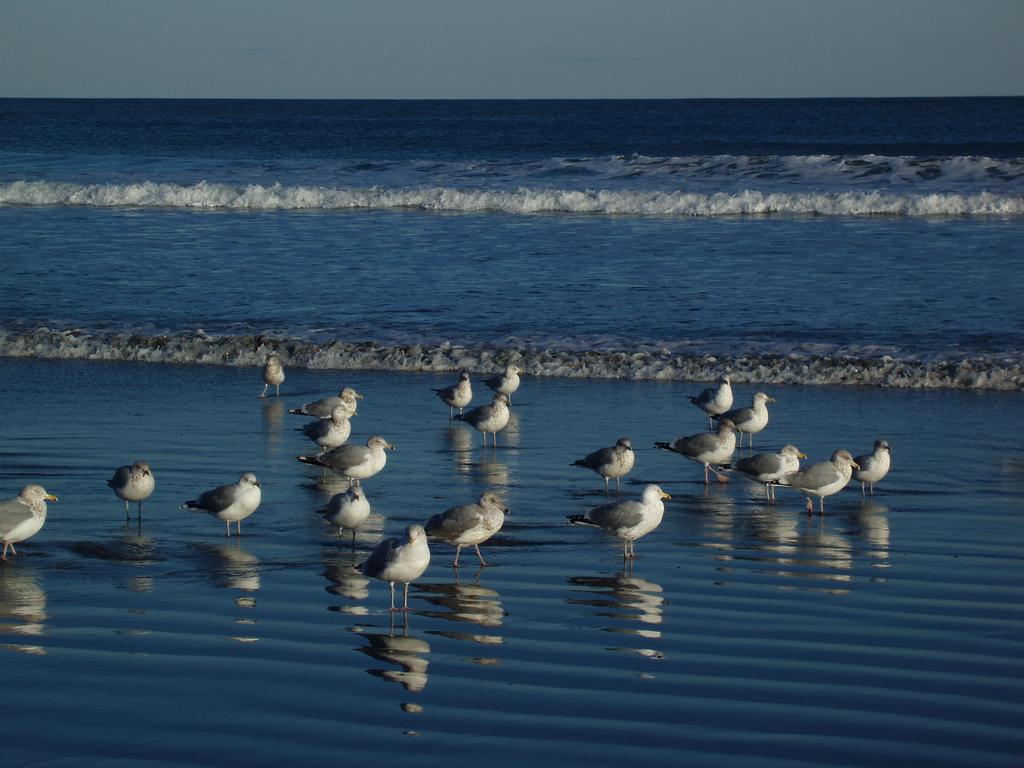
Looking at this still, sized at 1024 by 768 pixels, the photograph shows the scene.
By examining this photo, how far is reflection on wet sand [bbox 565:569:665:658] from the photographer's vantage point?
7.95 m

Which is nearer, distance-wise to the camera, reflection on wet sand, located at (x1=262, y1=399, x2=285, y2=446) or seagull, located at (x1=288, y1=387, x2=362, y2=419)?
reflection on wet sand, located at (x1=262, y1=399, x2=285, y2=446)

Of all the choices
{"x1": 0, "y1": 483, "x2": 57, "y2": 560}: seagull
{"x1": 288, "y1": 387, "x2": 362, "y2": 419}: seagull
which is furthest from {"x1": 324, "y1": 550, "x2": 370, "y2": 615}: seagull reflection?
{"x1": 288, "y1": 387, "x2": 362, "y2": 419}: seagull

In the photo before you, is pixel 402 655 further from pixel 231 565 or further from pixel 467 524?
pixel 231 565

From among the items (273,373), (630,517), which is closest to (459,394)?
(273,373)

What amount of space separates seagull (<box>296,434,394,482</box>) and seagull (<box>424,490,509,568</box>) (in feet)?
7.38

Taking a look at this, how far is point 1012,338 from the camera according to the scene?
18.5m

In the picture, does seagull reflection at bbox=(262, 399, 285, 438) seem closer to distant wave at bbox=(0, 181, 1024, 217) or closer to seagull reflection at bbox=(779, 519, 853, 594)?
seagull reflection at bbox=(779, 519, 853, 594)

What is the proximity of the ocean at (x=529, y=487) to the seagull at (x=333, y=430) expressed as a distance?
1.20 ft

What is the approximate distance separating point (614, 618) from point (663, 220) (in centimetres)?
2651

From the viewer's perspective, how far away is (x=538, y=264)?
85.9 ft

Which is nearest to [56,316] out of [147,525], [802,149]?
[147,525]

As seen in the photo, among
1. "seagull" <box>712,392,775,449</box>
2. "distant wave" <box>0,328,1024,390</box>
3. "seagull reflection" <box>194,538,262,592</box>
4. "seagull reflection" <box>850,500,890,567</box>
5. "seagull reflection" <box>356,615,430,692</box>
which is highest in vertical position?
"distant wave" <box>0,328,1024,390</box>

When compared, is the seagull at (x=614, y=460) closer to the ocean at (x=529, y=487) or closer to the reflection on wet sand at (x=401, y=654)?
the ocean at (x=529, y=487)

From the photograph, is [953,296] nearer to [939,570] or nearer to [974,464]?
[974,464]
